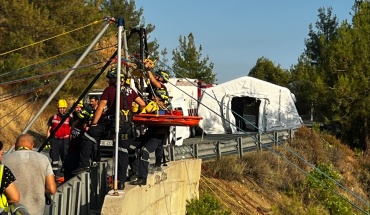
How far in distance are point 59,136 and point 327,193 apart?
8.05 m

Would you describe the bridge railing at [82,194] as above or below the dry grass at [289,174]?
above

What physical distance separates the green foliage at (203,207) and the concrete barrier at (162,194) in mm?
150

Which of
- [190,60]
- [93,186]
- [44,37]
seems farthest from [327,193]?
[190,60]

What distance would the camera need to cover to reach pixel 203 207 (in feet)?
42.2

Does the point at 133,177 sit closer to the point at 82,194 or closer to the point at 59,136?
the point at 82,194

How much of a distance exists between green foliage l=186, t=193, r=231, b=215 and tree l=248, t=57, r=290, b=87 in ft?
168

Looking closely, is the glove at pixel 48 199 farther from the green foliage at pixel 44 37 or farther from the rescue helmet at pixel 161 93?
the green foliage at pixel 44 37

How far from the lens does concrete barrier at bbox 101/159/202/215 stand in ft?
24.9

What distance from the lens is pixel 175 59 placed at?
54312mm

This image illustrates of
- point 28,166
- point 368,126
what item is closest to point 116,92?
point 28,166

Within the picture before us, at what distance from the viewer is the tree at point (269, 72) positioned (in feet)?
→ 214

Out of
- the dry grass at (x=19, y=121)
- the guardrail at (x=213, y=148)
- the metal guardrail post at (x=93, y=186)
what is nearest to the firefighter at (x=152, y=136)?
the metal guardrail post at (x=93, y=186)

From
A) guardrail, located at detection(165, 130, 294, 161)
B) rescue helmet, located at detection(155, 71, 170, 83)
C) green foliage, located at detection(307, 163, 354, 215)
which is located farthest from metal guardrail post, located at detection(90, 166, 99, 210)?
green foliage, located at detection(307, 163, 354, 215)

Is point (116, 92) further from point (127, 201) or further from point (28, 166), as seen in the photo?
point (28, 166)
